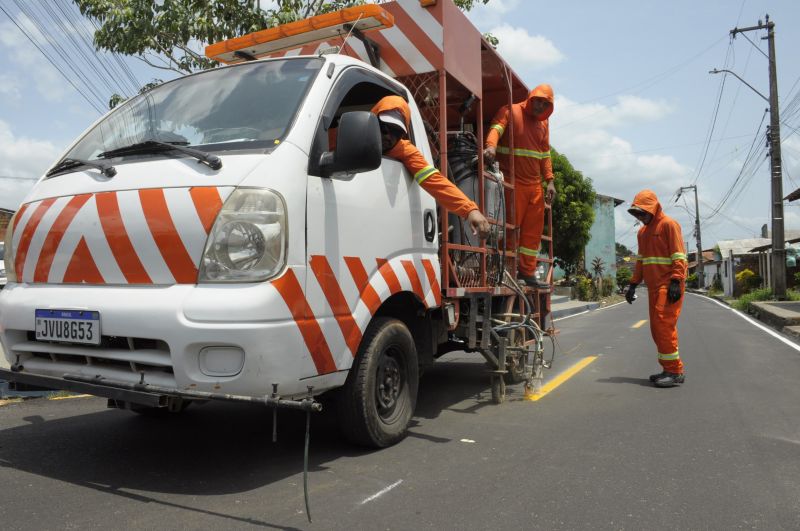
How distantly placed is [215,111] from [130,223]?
34.5 inches

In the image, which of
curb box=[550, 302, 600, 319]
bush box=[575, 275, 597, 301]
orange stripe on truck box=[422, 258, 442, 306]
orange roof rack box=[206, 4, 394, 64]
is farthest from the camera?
bush box=[575, 275, 597, 301]

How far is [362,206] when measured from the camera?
350cm

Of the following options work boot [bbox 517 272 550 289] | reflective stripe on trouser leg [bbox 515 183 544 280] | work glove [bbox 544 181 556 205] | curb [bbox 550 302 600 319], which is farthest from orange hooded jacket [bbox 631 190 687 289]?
curb [bbox 550 302 600 319]

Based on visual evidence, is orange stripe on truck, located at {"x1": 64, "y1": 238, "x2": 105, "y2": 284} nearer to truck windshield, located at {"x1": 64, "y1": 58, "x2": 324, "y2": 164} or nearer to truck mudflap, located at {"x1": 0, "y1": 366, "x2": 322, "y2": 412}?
truck mudflap, located at {"x1": 0, "y1": 366, "x2": 322, "y2": 412}

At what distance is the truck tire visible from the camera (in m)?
3.50

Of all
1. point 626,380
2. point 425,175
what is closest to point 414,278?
point 425,175

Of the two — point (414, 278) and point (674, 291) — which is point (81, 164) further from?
point (674, 291)

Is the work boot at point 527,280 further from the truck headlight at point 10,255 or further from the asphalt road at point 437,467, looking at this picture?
the truck headlight at point 10,255

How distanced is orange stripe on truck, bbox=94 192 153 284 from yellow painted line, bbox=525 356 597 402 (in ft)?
12.1

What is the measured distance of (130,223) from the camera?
301cm

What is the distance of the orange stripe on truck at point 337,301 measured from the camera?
10.2 feet

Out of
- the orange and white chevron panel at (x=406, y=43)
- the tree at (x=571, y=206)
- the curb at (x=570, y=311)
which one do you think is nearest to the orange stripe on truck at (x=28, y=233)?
the orange and white chevron panel at (x=406, y=43)

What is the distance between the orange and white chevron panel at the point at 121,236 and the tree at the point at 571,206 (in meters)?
27.4

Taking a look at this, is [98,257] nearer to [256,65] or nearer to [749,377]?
[256,65]
